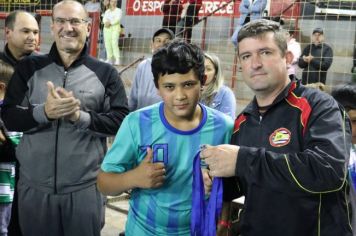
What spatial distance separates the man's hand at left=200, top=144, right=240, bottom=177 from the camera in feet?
5.52

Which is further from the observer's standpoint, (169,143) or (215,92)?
(215,92)

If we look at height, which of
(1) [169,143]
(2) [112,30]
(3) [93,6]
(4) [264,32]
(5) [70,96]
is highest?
(3) [93,6]

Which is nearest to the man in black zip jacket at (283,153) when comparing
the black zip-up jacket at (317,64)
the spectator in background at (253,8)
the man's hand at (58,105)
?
the man's hand at (58,105)

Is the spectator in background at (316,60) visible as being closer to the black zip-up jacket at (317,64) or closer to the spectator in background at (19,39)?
the black zip-up jacket at (317,64)

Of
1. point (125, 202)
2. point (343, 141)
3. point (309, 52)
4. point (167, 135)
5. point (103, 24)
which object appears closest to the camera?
point (343, 141)

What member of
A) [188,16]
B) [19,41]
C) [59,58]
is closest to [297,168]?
[59,58]

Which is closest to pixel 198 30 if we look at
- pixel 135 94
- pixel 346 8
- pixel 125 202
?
pixel 346 8

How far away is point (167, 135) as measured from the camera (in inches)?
77.5

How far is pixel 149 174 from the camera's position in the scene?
187 cm

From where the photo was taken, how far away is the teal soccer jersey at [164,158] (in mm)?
1969

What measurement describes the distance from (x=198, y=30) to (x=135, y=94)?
8.16m

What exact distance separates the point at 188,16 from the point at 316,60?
11.0ft

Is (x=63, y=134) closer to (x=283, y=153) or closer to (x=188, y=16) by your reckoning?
(x=283, y=153)

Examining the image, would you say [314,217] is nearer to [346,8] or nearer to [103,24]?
[346,8]
